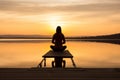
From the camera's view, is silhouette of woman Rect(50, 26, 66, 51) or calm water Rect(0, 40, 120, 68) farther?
calm water Rect(0, 40, 120, 68)

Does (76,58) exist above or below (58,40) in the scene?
below

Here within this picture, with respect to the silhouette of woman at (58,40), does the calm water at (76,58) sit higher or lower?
lower

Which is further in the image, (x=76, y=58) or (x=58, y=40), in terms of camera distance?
(x=76, y=58)

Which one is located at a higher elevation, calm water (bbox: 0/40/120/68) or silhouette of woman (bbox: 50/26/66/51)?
silhouette of woman (bbox: 50/26/66/51)

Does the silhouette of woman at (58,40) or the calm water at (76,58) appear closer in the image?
the silhouette of woman at (58,40)

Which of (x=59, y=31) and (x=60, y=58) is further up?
(x=59, y=31)
